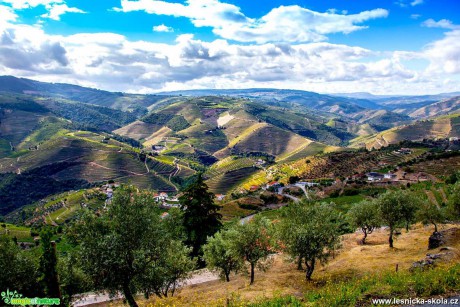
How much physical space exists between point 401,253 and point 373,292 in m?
35.5

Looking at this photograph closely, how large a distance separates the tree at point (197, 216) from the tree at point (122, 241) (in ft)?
114

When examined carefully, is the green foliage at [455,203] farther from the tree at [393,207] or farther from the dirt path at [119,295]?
the dirt path at [119,295]

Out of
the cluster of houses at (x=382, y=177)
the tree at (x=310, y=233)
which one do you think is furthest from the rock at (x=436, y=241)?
the cluster of houses at (x=382, y=177)

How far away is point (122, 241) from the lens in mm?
32188

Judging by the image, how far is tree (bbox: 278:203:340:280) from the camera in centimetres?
4084

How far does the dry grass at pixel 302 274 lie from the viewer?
3816cm

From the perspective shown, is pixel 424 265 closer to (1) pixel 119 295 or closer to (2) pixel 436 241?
(2) pixel 436 241

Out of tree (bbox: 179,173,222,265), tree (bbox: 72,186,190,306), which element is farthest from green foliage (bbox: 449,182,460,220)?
tree (bbox: 72,186,190,306)

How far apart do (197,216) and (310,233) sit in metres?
35.0

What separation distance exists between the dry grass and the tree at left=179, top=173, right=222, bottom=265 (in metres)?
12.9

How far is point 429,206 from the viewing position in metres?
69.1

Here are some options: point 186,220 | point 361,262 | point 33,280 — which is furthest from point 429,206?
point 33,280

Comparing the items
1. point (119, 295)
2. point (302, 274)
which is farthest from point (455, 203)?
point (119, 295)

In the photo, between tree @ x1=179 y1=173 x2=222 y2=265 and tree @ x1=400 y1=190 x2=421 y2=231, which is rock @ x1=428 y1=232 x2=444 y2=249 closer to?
tree @ x1=400 y1=190 x2=421 y2=231
